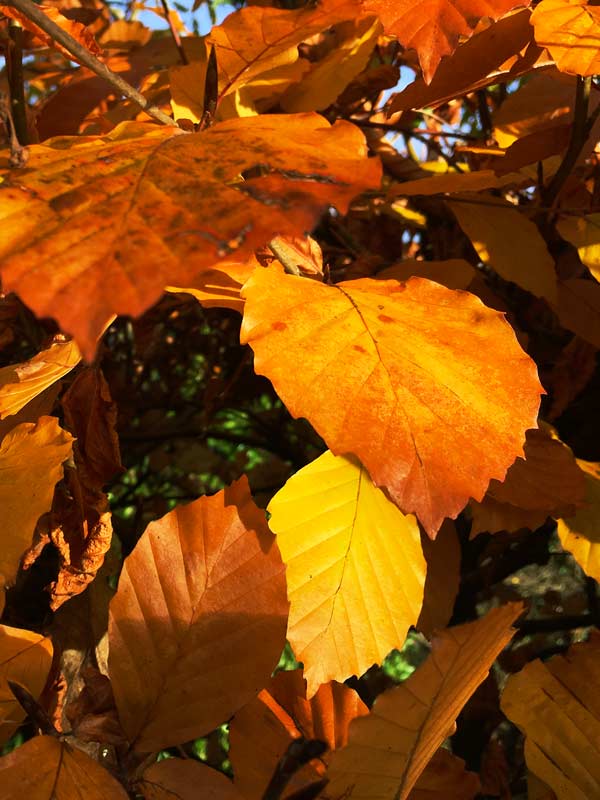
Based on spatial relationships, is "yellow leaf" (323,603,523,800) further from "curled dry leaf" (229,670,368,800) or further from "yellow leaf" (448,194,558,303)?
"yellow leaf" (448,194,558,303)

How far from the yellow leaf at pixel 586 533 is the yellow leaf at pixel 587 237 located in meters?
0.17

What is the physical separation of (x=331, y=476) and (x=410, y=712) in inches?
6.8

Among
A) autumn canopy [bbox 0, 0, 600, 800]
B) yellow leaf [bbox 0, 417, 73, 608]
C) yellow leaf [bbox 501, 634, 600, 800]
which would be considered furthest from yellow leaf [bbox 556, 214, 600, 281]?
yellow leaf [bbox 0, 417, 73, 608]

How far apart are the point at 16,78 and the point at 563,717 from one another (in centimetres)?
58

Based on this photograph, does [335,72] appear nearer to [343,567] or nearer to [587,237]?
[587,237]

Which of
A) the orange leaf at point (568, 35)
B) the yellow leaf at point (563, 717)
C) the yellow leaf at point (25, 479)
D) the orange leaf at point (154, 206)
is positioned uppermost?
the orange leaf at point (154, 206)

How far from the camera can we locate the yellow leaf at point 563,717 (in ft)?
1.39

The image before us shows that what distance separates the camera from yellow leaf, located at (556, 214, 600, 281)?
1.93 ft

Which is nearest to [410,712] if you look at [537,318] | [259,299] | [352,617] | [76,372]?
[352,617]

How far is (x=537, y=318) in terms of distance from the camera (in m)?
0.89

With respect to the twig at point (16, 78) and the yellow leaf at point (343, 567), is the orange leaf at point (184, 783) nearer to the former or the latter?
the yellow leaf at point (343, 567)

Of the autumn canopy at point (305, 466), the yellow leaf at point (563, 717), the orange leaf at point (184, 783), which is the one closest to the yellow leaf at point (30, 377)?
the autumn canopy at point (305, 466)

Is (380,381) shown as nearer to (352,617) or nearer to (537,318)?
(352,617)

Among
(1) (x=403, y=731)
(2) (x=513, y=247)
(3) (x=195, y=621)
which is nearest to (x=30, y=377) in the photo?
(3) (x=195, y=621)
